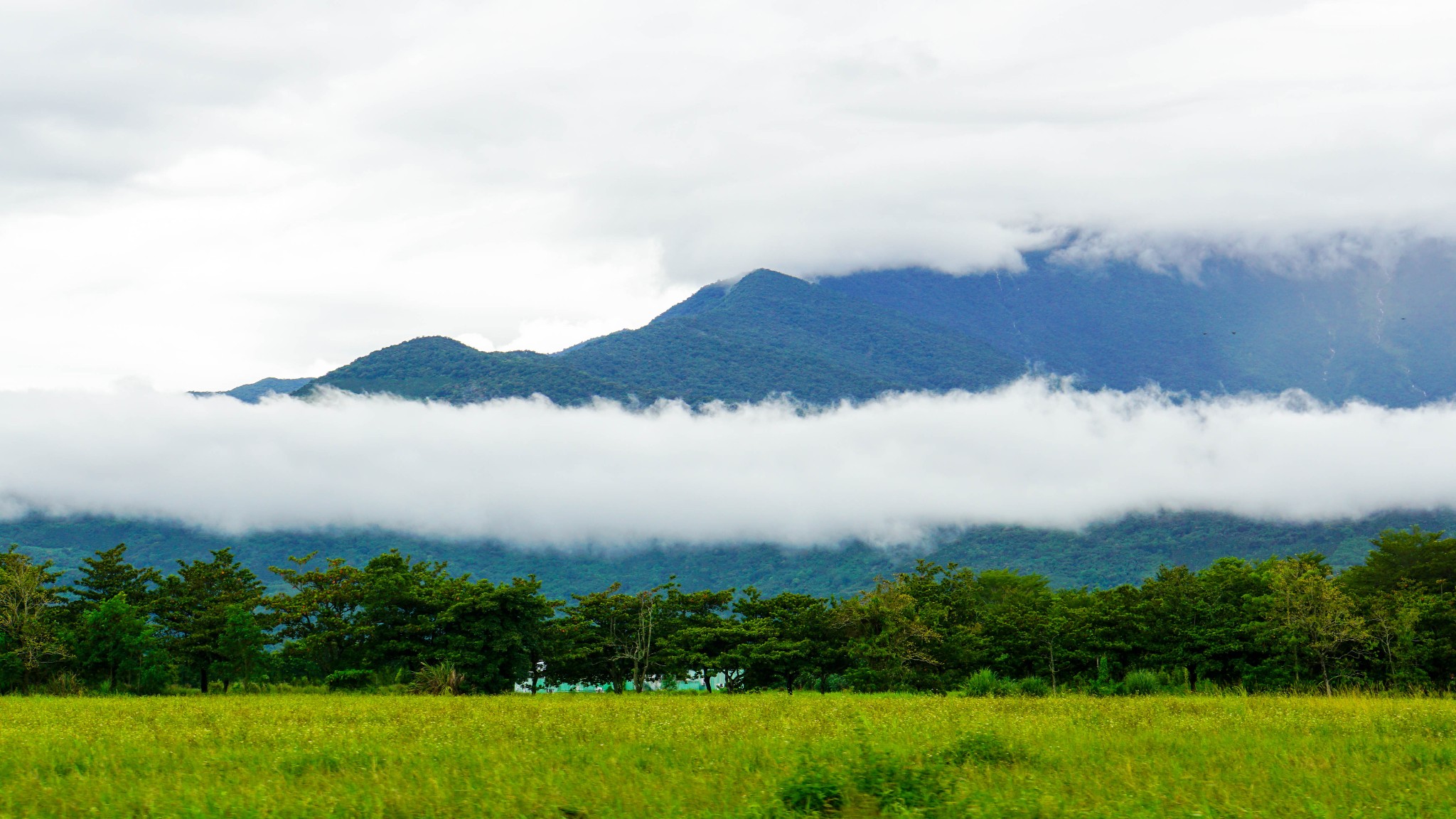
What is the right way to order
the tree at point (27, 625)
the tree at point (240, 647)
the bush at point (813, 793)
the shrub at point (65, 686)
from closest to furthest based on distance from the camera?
the bush at point (813, 793) < the shrub at point (65, 686) < the tree at point (27, 625) < the tree at point (240, 647)

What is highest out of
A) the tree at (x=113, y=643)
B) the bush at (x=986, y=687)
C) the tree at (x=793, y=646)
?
the tree at (x=113, y=643)

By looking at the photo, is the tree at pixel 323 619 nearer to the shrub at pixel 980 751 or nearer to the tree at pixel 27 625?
the tree at pixel 27 625

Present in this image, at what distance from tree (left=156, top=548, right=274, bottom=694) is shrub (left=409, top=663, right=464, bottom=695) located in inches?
550

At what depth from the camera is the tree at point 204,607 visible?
55.1m

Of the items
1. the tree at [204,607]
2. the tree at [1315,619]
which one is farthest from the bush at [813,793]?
the tree at [204,607]

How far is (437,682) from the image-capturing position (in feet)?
141

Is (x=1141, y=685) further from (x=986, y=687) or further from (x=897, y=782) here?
(x=897, y=782)

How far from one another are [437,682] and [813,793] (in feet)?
112

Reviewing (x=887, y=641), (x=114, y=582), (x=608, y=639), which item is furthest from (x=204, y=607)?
(x=887, y=641)

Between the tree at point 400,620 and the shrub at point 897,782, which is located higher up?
the shrub at point 897,782

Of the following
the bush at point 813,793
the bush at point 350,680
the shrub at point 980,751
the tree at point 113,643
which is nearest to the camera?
the bush at point 813,793

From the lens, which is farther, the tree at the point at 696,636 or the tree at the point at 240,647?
the tree at the point at 696,636

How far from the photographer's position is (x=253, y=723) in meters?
22.2

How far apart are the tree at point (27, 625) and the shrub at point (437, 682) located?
1864 cm
